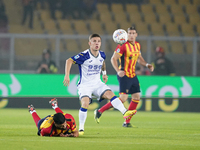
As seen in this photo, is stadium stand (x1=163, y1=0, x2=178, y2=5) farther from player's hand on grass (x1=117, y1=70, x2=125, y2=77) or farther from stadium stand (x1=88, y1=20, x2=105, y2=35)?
player's hand on grass (x1=117, y1=70, x2=125, y2=77)

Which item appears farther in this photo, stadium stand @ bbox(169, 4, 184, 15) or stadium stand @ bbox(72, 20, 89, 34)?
stadium stand @ bbox(169, 4, 184, 15)

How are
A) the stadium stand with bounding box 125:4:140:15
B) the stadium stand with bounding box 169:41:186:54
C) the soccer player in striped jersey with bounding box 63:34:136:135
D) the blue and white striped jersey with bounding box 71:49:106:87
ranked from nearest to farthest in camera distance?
the soccer player in striped jersey with bounding box 63:34:136:135 < the blue and white striped jersey with bounding box 71:49:106:87 < the stadium stand with bounding box 169:41:186:54 < the stadium stand with bounding box 125:4:140:15

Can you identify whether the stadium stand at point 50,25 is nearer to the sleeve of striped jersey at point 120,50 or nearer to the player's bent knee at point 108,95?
the sleeve of striped jersey at point 120,50

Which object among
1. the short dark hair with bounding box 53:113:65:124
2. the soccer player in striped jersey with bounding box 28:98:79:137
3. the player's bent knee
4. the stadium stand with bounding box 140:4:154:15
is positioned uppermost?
the stadium stand with bounding box 140:4:154:15

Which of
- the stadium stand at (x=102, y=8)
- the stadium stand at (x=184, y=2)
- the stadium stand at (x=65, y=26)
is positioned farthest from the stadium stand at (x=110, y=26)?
the stadium stand at (x=184, y=2)

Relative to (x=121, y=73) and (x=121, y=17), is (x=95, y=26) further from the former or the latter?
(x=121, y=73)

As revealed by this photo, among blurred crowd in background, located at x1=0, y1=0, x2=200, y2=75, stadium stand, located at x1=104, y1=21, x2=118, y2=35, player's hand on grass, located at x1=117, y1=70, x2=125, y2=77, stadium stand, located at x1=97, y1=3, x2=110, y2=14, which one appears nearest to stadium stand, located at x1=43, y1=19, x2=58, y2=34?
blurred crowd in background, located at x1=0, y1=0, x2=200, y2=75

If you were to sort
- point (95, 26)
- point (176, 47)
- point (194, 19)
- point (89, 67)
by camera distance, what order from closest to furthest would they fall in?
point (89, 67), point (176, 47), point (95, 26), point (194, 19)

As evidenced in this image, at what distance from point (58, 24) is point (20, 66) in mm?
5443

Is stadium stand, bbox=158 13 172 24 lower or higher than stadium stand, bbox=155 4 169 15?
lower

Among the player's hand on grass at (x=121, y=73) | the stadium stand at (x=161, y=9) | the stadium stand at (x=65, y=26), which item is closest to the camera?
the player's hand on grass at (x=121, y=73)

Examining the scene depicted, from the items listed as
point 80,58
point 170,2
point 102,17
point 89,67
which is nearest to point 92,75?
point 89,67

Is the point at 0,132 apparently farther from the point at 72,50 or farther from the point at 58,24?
the point at 58,24

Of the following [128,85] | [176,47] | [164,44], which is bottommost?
[128,85]
